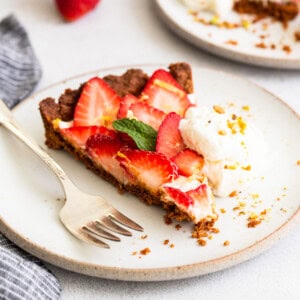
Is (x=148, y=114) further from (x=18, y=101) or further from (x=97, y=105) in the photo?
(x=18, y=101)

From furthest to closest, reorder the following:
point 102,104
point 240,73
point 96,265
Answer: point 240,73 < point 102,104 < point 96,265

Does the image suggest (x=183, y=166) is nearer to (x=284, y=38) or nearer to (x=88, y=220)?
(x=88, y=220)

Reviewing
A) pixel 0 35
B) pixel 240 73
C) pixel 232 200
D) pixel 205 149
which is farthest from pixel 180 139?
pixel 0 35

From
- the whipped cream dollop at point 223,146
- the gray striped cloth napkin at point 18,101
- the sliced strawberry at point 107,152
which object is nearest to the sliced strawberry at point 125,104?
the sliced strawberry at point 107,152

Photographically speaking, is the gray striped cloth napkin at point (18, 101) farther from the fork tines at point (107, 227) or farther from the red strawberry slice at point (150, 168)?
the red strawberry slice at point (150, 168)

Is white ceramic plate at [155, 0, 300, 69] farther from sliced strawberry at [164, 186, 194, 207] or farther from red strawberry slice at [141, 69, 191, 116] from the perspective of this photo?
sliced strawberry at [164, 186, 194, 207]

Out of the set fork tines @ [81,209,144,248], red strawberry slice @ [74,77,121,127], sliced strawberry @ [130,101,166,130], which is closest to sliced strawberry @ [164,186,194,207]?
fork tines @ [81,209,144,248]
